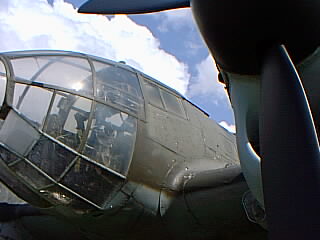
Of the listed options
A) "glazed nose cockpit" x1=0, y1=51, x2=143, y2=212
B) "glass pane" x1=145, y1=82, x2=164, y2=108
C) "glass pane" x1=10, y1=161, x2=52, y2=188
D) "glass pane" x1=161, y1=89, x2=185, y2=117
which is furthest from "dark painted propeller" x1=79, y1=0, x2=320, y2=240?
"glass pane" x1=161, y1=89, x2=185, y2=117

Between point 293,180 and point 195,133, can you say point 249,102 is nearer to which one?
point 293,180

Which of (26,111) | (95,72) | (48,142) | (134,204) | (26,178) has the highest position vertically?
(95,72)

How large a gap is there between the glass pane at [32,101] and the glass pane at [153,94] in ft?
4.41

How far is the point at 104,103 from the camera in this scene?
5125 mm

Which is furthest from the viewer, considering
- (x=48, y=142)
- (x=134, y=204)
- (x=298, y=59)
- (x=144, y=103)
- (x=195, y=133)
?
(x=195, y=133)

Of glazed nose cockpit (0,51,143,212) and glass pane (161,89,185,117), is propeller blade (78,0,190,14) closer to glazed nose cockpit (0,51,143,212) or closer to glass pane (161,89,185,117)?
glazed nose cockpit (0,51,143,212)

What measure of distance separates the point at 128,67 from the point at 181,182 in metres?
1.66

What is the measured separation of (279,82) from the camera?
2.67m

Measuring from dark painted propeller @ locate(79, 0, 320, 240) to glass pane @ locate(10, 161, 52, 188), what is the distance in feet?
8.81

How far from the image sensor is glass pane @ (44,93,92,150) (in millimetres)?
4836

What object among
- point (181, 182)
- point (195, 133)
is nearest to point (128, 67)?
point (195, 133)

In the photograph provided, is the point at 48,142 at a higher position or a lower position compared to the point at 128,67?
lower

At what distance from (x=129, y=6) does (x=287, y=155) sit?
94.2 inches

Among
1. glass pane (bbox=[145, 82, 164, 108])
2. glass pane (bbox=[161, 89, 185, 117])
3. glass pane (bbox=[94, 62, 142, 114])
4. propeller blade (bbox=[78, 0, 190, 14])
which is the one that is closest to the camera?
propeller blade (bbox=[78, 0, 190, 14])
